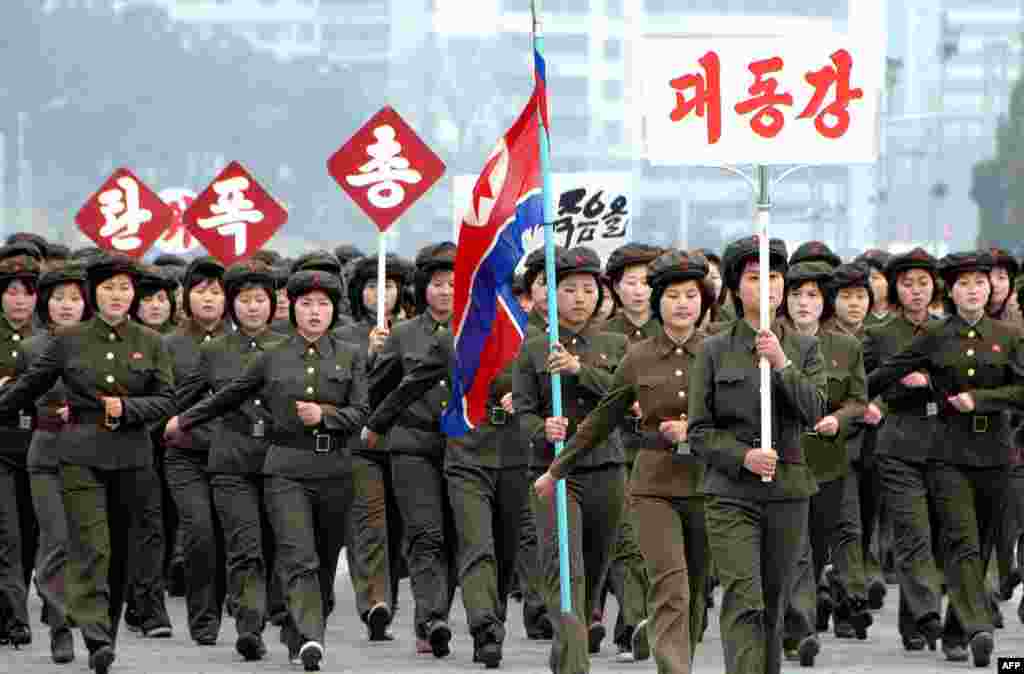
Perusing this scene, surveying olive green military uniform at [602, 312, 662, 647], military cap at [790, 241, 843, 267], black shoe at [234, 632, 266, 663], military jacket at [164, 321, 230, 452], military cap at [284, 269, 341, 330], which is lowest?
black shoe at [234, 632, 266, 663]

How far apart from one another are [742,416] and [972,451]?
334 cm

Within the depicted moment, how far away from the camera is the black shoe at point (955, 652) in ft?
48.7

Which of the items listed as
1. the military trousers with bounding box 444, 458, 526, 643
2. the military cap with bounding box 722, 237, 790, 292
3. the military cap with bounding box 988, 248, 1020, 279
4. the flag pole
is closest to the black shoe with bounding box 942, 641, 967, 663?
the military cap with bounding box 988, 248, 1020, 279

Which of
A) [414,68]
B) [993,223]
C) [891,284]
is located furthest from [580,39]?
[891,284]

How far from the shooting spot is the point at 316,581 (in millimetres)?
14570

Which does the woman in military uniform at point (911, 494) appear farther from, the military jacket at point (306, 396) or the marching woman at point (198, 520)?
the marching woman at point (198, 520)

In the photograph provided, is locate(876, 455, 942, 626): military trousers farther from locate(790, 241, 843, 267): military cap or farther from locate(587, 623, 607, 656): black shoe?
locate(790, 241, 843, 267): military cap

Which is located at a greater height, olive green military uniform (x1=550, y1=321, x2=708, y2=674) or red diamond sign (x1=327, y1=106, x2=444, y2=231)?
red diamond sign (x1=327, y1=106, x2=444, y2=231)

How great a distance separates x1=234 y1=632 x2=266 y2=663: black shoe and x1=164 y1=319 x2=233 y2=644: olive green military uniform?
82 centimetres

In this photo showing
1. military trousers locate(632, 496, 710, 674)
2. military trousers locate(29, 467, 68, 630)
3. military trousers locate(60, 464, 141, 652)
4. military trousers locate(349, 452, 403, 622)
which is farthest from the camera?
military trousers locate(349, 452, 403, 622)

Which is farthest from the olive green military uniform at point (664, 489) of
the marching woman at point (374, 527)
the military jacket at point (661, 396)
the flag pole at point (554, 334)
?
the marching woman at point (374, 527)

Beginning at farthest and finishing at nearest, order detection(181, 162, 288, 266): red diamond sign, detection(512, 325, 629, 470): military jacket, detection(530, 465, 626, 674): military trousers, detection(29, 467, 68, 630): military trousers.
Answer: detection(181, 162, 288, 266): red diamond sign
detection(29, 467, 68, 630): military trousers
detection(512, 325, 629, 470): military jacket
detection(530, 465, 626, 674): military trousers

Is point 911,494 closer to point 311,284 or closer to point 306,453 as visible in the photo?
point 306,453

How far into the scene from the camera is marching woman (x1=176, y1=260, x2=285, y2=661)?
1548 cm
